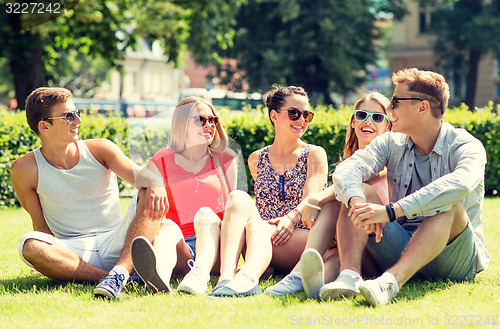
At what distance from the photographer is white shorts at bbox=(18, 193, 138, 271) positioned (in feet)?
14.7

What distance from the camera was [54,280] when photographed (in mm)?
4777

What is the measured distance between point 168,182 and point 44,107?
1126 millimetres

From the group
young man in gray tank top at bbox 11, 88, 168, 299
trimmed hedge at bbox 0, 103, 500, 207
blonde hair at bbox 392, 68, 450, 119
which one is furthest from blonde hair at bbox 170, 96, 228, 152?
trimmed hedge at bbox 0, 103, 500, 207

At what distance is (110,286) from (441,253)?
2164mm

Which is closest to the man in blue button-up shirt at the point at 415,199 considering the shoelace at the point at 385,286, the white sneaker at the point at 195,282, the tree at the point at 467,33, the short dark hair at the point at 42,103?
the shoelace at the point at 385,286

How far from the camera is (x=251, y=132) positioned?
10289 mm

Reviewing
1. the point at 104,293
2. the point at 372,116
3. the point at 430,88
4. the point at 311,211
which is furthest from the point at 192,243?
the point at 430,88

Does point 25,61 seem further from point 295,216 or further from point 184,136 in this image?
point 295,216

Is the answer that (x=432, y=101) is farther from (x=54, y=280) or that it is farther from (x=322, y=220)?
(x=54, y=280)

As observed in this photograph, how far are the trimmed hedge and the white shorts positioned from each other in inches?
197

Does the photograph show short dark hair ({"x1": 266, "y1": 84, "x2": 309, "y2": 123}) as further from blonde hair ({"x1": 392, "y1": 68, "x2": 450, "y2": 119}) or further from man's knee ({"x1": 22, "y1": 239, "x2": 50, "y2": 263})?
man's knee ({"x1": 22, "y1": 239, "x2": 50, "y2": 263})

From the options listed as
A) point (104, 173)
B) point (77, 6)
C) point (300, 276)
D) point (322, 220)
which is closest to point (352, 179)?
point (322, 220)

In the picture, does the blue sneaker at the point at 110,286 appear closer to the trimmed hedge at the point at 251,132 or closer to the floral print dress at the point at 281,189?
the floral print dress at the point at 281,189

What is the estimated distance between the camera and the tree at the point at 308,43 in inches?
1081
